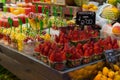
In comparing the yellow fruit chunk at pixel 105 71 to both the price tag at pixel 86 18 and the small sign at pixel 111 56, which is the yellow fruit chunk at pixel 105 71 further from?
the price tag at pixel 86 18

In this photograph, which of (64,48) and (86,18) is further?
(86,18)

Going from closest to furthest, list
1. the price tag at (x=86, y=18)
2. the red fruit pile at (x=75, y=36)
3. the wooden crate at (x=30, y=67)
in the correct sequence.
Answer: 1. the wooden crate at (x=30, y=67)
2. the red fruit pile at (x=75, y=36)
3. the price tag at (x=86, y=18)

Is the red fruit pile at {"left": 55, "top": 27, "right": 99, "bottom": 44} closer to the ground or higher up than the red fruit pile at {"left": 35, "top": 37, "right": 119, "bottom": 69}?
higher up

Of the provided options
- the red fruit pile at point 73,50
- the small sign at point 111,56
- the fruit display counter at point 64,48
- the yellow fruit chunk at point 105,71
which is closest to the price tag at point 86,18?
the fruit display counter at point 64,48

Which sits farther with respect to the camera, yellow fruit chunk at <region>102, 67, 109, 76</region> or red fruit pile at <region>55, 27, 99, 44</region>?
red fruit pile at <region>55, 27, 99, 44</region>

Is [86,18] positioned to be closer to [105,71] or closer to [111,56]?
[111,56]

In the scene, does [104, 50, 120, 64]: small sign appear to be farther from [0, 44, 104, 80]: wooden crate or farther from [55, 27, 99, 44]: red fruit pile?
[55, 27, 99, 44]: red fruit pile

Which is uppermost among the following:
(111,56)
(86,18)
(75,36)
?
(86,18)

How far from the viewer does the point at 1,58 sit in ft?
9.63

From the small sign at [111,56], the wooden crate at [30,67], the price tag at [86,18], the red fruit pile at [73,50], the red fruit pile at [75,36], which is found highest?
the price tag at [86,18]

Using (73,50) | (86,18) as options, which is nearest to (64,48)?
(73,50)

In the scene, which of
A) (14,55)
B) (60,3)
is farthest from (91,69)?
(60,3)

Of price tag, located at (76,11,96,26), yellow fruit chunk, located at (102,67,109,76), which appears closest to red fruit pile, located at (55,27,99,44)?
price tag, located at (76,11,96,26)

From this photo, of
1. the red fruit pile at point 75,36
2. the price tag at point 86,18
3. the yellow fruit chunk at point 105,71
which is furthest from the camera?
the price tag at point 86,18
